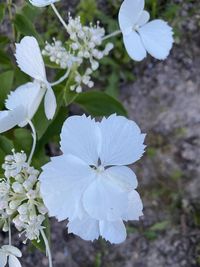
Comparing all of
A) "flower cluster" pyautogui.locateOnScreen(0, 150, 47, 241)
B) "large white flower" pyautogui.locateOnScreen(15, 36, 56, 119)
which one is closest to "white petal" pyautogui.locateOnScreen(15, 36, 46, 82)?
"large white flower" pyautogui.locateOnScreen(15, 36, 56, 119)

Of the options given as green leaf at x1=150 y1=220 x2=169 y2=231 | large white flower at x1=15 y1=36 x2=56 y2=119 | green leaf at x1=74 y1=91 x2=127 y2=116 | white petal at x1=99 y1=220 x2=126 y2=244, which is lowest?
green leaf at x1=150 y1=220 x2=169 y2=231

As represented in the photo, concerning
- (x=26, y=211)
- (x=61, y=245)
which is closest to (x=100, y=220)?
(x=26, y=211)

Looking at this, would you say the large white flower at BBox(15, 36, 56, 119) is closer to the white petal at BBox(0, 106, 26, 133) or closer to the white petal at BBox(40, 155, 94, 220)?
the white petal at BBox(0, 106, 26, 133)

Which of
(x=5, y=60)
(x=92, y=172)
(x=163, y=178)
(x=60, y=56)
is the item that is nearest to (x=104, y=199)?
(x=92, y=172)

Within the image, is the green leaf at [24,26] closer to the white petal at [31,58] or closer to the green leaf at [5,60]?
the green leaf at [5,60]

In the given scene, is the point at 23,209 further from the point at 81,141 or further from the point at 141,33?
the point at 141,33

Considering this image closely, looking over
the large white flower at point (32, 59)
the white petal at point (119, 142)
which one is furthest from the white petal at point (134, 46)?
the white petal at point (119, 142)

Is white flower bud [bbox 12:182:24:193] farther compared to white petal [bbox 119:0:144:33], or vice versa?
white petal [bbox 119:0:144:33]
